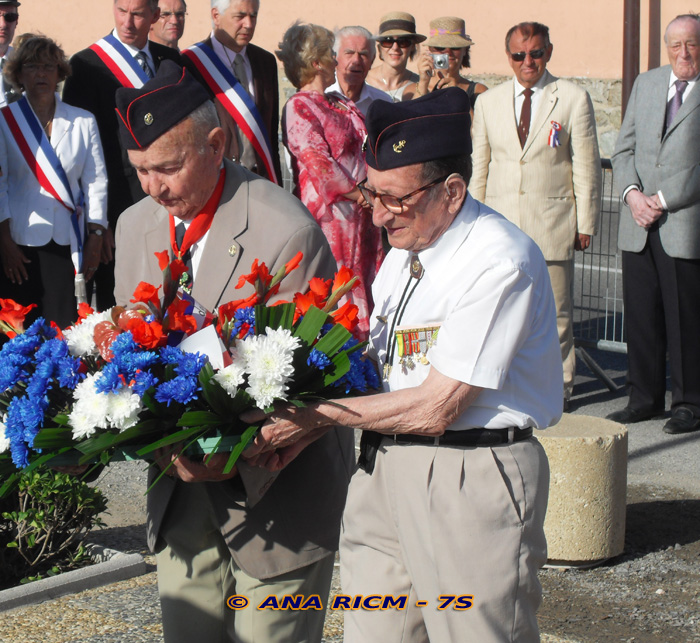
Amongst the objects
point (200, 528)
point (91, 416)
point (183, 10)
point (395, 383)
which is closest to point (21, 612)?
point (200, 528)

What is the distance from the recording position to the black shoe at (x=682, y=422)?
7000mm

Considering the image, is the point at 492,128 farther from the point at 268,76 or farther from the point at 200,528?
the point at 200,528

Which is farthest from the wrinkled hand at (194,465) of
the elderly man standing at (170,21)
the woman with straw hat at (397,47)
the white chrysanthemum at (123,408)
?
the elderly man standing at (170,21)

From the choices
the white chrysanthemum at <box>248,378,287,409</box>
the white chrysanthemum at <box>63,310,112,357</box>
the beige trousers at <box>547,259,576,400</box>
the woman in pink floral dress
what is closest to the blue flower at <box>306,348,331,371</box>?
the white chrysanthemum at <box>248,378,287,409</box>

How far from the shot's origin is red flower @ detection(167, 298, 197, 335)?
287cm

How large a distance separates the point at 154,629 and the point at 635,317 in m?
4.24

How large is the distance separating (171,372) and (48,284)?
4367 mm

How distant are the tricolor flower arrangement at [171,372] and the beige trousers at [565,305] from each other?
15.4 feet

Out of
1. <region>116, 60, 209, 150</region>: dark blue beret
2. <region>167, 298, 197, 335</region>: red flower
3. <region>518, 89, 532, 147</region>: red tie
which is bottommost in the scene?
<region>167, 298, 197, 335</region>: red flower

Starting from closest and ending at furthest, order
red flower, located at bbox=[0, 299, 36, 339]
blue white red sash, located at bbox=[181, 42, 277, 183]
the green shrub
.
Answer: red flower, located at bbox=[0, 299, 36, 339], the green shrub, blue white red sash, located at bbox=[181, 42, 277, 183]

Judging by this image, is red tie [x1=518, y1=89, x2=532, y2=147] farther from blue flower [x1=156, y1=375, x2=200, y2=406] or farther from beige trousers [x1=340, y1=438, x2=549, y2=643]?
blue flower [x1=156, y1=375, x2=200, y2=406]

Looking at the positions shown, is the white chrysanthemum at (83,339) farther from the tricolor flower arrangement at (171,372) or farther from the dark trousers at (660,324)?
the dark trousers at (660,324)

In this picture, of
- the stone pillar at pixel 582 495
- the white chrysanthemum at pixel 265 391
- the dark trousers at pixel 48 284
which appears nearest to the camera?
the white chrysanthemum at pixel 265 391

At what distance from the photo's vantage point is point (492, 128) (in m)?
7.48
